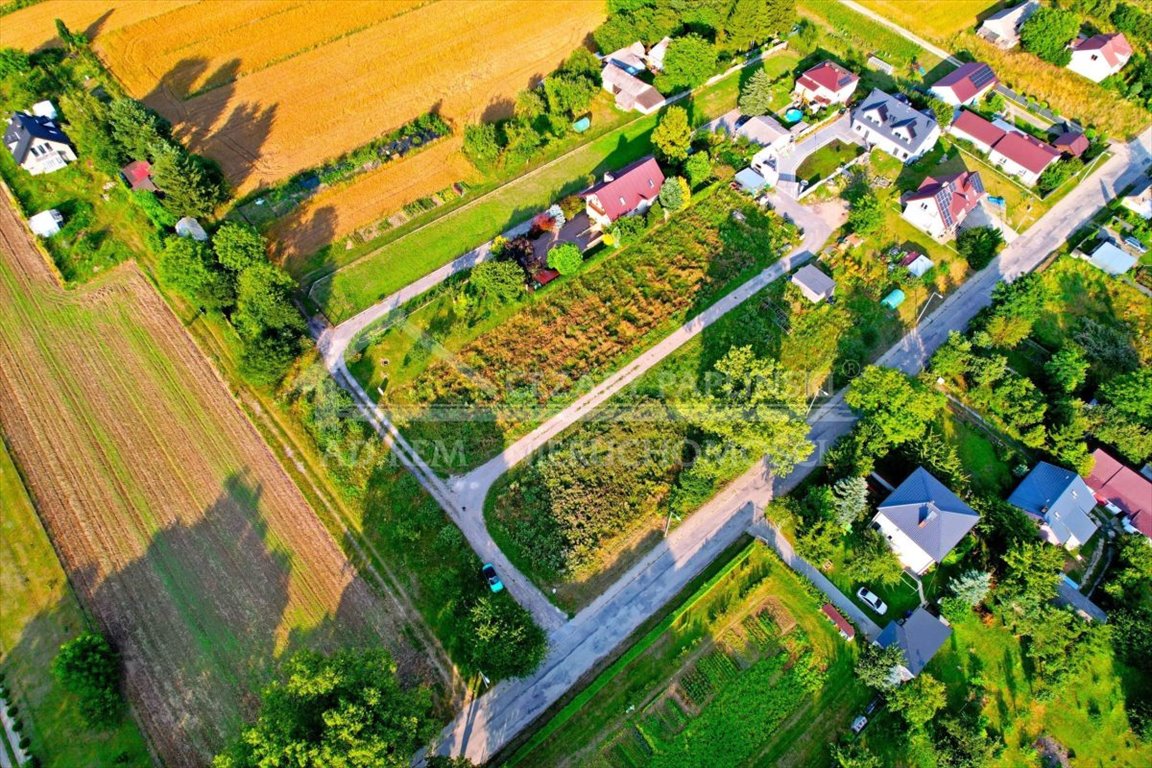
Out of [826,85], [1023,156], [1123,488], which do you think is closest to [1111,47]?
[1023,156]

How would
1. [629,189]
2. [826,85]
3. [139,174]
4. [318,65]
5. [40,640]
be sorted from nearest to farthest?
[40,640]
[629,189]
[139,174]
[826,85]
[318,65]

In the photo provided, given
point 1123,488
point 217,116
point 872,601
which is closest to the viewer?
point 872,601

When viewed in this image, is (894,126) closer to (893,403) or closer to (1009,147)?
(1009,147)

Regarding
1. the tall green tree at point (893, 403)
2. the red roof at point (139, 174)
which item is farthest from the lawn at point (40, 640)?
the tall green tree at point (893, 403)

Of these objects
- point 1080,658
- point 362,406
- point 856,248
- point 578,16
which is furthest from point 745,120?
point 1080,658

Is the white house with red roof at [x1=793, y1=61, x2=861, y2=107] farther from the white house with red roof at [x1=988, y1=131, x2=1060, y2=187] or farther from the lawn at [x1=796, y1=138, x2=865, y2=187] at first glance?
the white house with red roof at [x1=988, y1=131, x2=1060, y2=187]

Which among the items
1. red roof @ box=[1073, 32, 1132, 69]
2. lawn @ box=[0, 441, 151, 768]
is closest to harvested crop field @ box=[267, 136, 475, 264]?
lawn @ box=[0, 441, 151, 768]

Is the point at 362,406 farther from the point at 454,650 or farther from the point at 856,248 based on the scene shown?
the point at 856,248
